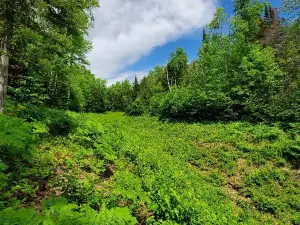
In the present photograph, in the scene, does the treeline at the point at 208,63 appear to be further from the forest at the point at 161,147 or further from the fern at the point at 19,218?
the fern at the point at 19,218

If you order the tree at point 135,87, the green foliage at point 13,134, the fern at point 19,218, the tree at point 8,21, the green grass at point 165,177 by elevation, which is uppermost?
the tree at point 135,87

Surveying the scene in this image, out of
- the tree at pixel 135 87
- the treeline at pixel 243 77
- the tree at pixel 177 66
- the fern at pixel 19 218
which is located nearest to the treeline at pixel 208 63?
the treeline at pixel 243 77

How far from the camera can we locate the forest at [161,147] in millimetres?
5555

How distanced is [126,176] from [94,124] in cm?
396

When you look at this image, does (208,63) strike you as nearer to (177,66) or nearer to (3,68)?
(3,68)

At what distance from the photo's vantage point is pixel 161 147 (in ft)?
49.7

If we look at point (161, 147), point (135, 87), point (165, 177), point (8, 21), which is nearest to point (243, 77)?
point (161, 147)

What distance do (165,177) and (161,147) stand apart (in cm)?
700

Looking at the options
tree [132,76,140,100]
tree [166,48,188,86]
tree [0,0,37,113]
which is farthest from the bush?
tree [132,76,140,100]

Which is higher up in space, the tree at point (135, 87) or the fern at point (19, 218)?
the tree at point (135, 87)

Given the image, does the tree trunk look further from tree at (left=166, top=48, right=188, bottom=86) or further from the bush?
tree at (left=166, top=48, right=188, bottom=86)

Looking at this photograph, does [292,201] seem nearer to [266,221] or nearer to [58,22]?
[266,221]

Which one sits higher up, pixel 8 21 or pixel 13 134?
pixel 8 21

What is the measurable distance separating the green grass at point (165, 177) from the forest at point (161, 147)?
0.14ft
